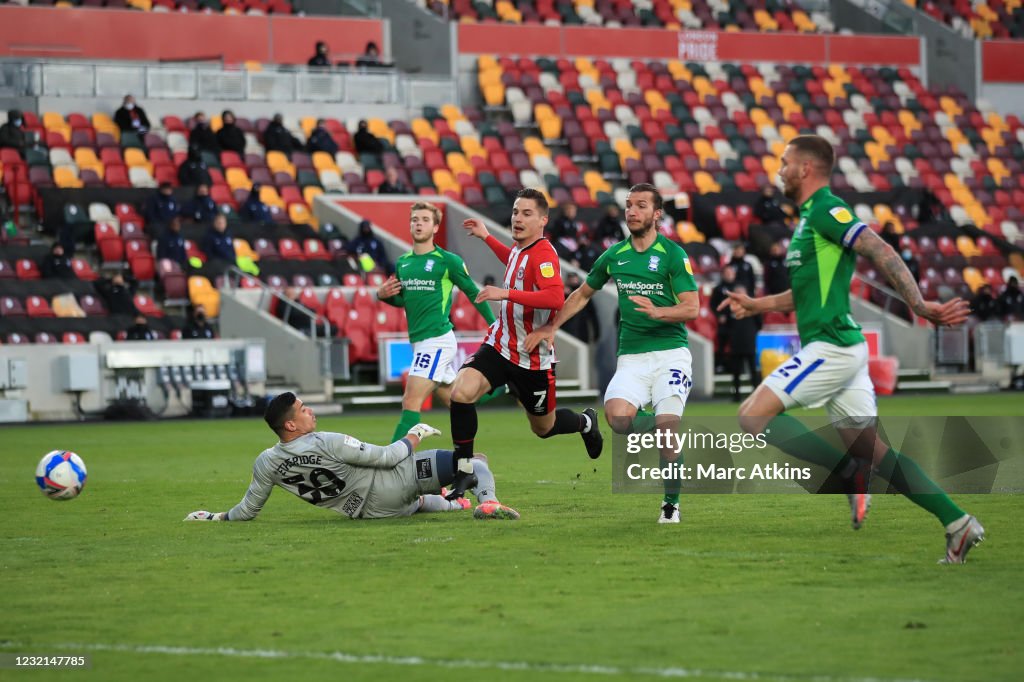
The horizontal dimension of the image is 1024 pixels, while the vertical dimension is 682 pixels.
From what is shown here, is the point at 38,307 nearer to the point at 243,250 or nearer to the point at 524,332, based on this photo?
the point at 243,250

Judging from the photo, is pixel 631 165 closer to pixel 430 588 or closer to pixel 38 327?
pixel 38 327

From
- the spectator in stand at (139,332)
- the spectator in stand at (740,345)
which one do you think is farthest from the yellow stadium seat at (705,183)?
the spectator in stand at (139,332)

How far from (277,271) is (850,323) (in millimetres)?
20980

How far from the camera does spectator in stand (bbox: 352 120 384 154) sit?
33656mm

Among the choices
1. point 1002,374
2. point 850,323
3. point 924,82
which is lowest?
point 1002,374

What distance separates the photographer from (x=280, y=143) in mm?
32688

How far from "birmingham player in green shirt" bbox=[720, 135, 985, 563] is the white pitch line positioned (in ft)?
8.94

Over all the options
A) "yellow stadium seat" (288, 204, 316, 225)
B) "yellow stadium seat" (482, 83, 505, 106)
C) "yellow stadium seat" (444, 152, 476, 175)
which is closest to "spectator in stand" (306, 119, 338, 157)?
"yellow stadium seat" (288, 204, 316, 225)

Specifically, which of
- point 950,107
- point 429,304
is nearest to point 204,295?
point 429,304

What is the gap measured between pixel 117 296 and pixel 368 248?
519 cm

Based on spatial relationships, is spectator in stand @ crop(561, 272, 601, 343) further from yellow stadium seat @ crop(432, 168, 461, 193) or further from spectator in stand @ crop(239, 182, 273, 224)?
spectator in stand @ crop(239, 182, 273, 224)

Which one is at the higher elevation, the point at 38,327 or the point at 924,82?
the point at 924,82

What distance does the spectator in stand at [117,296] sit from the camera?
26.4 meters

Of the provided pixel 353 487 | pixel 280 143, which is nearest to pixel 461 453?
pixel 353 487
